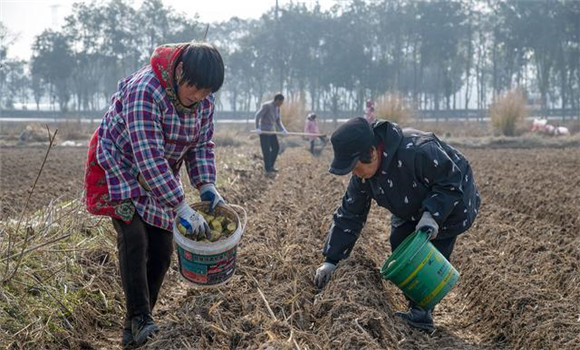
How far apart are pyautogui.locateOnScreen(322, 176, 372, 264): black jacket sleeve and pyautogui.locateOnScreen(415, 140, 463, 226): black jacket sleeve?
0.44m

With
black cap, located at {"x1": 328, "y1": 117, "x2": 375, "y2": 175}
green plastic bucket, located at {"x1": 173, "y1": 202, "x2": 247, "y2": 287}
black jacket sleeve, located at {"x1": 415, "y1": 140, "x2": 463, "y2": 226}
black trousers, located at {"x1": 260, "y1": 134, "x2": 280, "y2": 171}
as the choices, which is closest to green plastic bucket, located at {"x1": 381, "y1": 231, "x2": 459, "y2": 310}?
black jacket sleeve, located at {"x1": 415, "y1": 140, "x2": 463, "y2": 226}

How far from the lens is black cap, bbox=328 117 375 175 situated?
10.8 ft

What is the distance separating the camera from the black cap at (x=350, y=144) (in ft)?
10.8

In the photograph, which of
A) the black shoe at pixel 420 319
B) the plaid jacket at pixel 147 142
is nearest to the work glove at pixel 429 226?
the black shoe at pixel 420 319

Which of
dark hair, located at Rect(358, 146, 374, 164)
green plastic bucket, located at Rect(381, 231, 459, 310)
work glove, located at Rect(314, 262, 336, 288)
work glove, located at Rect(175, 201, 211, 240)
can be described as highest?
dark hair, located at Rect(358, 146, 374, 164)

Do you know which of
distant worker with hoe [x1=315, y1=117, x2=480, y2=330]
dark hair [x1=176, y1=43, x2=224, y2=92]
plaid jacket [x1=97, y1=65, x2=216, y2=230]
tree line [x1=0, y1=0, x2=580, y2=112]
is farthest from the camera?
tree line [x1=0, y1=0, x2=580, y2=112]

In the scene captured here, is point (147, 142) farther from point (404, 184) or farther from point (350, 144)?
point (404, 184)

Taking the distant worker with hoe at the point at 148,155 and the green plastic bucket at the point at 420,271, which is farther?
the green plastic bucket at the point at 420,271

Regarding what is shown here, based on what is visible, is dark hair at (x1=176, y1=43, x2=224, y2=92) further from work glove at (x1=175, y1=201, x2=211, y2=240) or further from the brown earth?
the brown earth

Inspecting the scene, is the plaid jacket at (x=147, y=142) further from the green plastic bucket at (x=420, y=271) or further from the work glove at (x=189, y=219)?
the green plastic bucket at (x=420, y=271)

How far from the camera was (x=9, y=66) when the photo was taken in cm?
5553

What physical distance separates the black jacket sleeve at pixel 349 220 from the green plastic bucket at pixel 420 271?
1.24ft

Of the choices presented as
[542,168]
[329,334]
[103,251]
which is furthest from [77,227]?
[542,168]

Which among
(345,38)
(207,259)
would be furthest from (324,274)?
(345,38)
